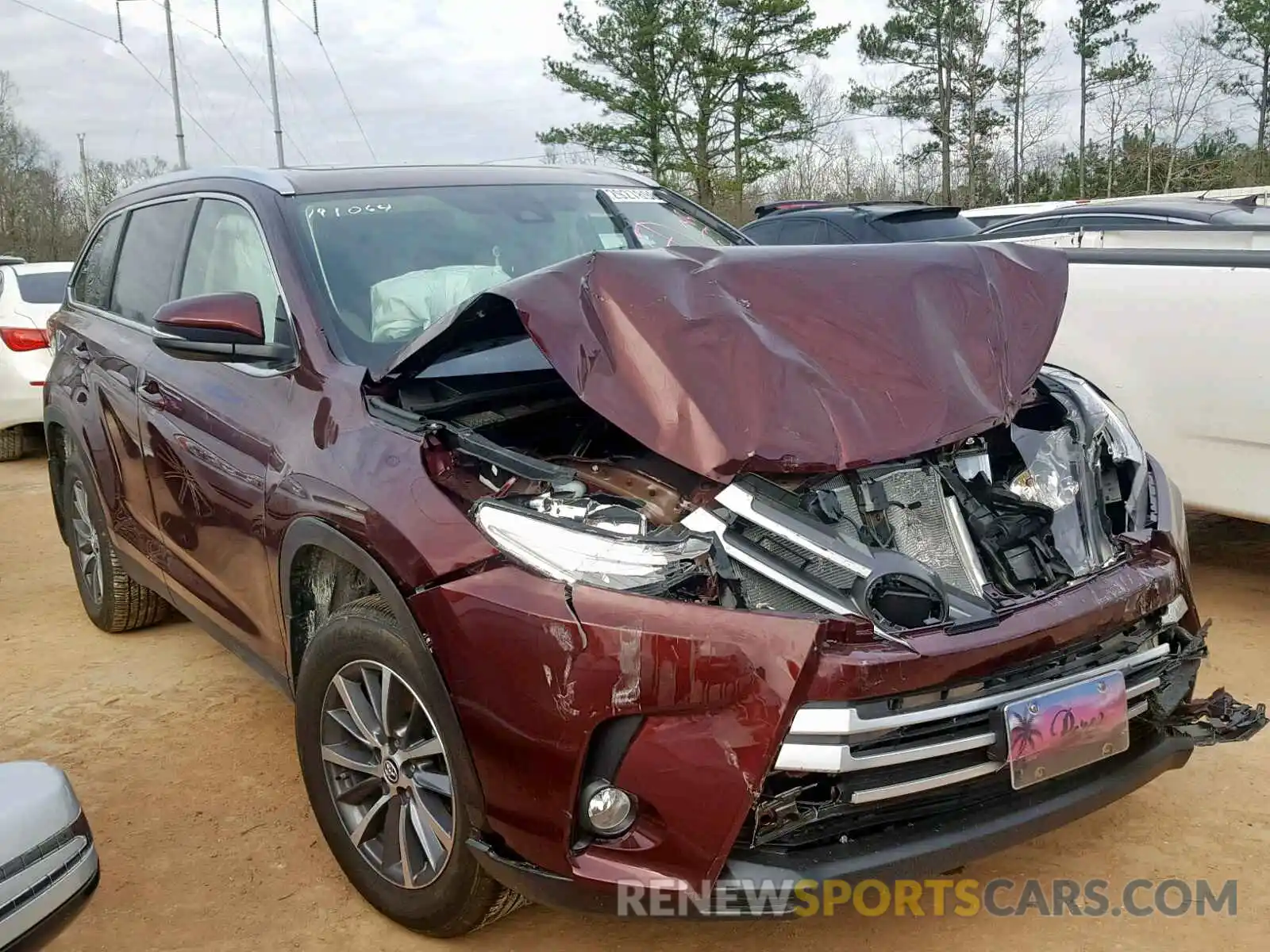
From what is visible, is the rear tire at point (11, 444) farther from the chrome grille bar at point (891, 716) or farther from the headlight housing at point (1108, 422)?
the chrome grille bar at point (891, 716)

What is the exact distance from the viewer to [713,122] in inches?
1172

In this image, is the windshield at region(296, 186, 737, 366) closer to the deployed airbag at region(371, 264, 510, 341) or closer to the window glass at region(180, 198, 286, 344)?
the deployed airbag at region(371, 264, 510, 341)

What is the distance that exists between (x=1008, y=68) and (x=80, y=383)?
29.3 meters

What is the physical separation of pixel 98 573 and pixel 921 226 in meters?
6.39

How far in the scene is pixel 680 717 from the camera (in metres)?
2.05

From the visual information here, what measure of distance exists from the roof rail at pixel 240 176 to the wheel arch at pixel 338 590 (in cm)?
120

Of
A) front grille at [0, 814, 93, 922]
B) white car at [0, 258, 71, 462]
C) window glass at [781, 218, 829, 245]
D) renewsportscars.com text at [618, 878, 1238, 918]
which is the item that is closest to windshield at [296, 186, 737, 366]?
front grille at [0, 814, 93, 922]

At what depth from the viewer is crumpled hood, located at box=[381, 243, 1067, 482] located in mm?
2332


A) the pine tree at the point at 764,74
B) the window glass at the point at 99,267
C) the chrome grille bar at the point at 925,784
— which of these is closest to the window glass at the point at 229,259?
the window glass at the point at 99,267

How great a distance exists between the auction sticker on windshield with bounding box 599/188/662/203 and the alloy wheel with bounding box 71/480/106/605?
262 cm

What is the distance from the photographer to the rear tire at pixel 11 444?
9.60m

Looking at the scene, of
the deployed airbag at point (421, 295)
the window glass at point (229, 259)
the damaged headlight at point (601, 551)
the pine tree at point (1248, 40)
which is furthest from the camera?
the pine tree at point (1248, 40)

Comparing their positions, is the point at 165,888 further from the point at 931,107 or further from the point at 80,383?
the point at 931,107

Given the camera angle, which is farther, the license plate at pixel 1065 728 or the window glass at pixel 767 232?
the window glass at pixel 767 232
